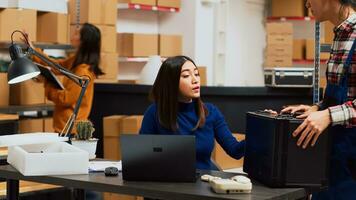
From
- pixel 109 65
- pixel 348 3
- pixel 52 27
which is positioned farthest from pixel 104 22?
pixel 348 3

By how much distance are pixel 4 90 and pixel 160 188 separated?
328 cm

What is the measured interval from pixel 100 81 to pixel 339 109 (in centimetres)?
414

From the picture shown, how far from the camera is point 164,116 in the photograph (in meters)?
3.20

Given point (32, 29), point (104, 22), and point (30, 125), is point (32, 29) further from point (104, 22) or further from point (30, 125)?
point (104, 22)

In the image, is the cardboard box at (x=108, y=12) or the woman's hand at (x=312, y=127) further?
the cardboard box at (x=108, y=12)

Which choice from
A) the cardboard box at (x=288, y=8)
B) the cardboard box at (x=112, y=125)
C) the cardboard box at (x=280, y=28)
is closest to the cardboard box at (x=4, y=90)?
the cardboard box at (x=112, y=125)

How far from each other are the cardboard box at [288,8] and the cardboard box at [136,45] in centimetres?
271

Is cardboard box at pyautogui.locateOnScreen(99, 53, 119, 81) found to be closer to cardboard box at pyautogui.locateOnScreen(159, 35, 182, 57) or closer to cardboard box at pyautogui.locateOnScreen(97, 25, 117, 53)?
cardboard box at pyautogui.locateOnScreen(97, 25, 117, 53)

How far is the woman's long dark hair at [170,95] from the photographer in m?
3.20

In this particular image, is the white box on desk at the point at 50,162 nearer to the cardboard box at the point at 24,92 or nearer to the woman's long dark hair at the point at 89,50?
the woman's long dark hair at the point at 89,50

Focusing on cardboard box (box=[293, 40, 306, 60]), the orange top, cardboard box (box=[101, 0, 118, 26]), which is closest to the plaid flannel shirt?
the orange top

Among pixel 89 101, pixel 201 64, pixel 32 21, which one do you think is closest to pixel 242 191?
pixel 89 101

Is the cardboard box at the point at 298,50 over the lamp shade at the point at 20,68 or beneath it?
over

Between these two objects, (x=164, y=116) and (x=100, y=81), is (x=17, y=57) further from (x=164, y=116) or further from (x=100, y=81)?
(x=100, y=81)
